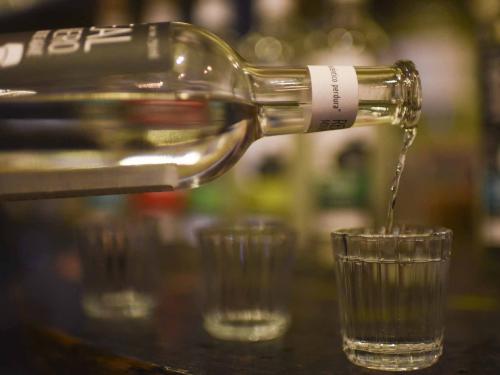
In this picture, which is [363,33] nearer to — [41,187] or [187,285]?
[187,285]

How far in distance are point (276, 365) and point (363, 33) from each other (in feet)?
2.54

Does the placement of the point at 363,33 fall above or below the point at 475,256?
above

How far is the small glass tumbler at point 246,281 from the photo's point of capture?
0.58 metres

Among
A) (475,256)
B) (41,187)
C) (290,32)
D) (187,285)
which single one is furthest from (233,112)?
(290,32)

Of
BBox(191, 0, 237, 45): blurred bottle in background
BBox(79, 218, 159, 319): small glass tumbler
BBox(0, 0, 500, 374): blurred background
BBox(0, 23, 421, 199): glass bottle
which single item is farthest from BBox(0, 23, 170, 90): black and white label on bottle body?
BBox(191, 0, 237, 45): blurred bottle in background

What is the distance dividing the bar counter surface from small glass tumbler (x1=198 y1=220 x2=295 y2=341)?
0.02 metres

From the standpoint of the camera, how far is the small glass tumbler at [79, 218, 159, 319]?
2.24ft

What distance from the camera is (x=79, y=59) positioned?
0.50 metres

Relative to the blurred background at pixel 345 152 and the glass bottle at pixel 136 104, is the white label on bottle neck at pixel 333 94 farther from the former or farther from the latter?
the blurred background at pixel 345 152

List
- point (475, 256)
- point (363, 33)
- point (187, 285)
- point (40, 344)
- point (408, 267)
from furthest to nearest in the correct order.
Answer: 1. point (363, 33)
2. point (475, 256)
3. point (187, 285)
4. point (40, 344)
5. point (408, 267)

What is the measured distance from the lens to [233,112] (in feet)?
1.75

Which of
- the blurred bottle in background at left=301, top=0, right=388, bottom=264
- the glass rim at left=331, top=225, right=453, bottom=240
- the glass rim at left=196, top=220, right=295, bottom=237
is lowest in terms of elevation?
the blurred bottle in background at left=301, top=0, right=388, bottom=264

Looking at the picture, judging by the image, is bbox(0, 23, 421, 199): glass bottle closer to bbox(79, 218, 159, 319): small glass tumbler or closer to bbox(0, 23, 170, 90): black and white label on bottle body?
bbox(0, 23, 170, 90): black and white label on bottle body

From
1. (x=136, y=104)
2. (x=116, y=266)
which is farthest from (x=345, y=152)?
(x=136, y=104)
